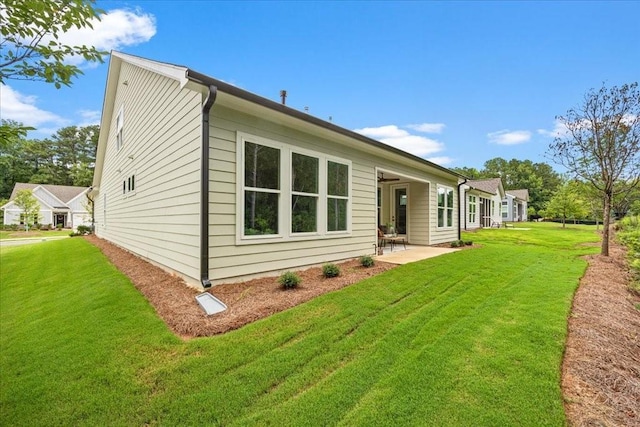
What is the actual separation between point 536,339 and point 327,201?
4.48m

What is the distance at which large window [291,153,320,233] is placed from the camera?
603cm

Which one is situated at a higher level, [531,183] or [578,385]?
[531,183]

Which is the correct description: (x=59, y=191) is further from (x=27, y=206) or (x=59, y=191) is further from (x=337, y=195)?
(x=337, y=195)

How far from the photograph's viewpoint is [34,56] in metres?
2.46

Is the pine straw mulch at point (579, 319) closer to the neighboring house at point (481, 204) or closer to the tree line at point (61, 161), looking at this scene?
the neighboring house at point (481, 204)

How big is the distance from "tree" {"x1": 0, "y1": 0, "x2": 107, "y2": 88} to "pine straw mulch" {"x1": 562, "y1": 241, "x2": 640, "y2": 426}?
15.8 feet

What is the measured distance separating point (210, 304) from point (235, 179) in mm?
2058

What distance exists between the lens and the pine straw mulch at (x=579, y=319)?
2.32 meters

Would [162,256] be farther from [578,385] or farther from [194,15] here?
[194,15]

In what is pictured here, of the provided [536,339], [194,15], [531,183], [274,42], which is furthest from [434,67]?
[531,183]

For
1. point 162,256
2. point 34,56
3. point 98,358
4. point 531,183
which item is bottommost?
point 98,358

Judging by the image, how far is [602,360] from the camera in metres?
2.91

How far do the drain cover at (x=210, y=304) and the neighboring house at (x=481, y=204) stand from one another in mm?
17858

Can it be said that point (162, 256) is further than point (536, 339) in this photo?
Yes
